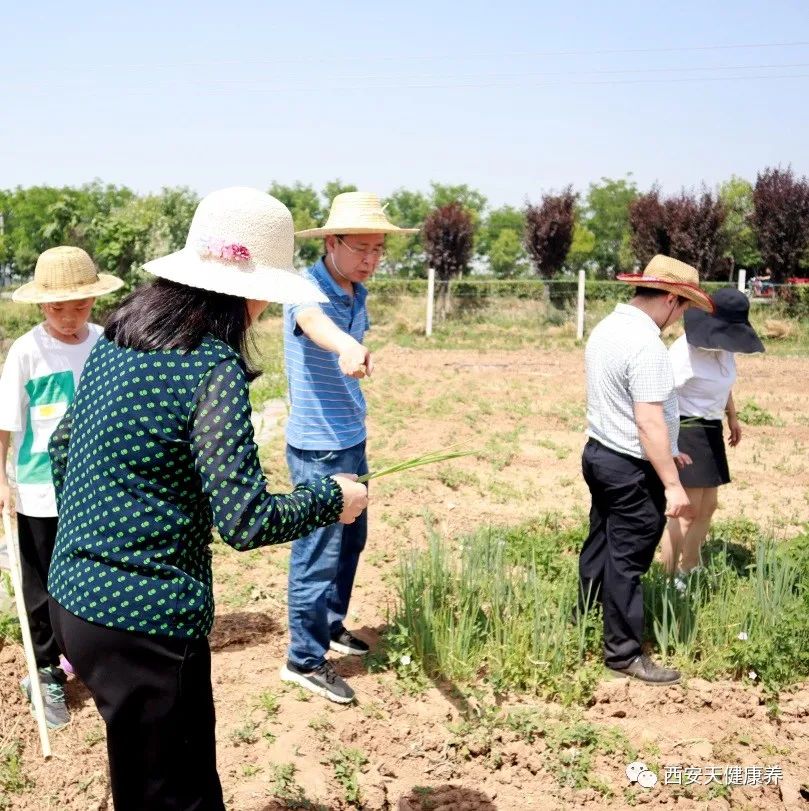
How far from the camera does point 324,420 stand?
136 inches

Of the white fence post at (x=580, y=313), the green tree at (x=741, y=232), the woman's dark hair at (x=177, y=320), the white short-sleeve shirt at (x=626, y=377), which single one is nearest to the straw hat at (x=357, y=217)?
the white short-sleeve shirt at (x=626, y=377)

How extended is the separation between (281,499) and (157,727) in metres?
0.54

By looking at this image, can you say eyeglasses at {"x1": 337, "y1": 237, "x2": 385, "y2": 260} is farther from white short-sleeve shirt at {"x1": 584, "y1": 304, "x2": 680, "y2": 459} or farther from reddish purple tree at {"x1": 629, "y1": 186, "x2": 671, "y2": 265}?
reddish purple tree at {"x1": 629, "y1": 186, "x2": 671, "y2": 265}

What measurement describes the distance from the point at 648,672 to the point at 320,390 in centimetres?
168

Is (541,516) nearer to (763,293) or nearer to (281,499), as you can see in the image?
(281,499)

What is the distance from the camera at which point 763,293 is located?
23.0 m

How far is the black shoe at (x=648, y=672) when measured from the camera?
3627 millimetres

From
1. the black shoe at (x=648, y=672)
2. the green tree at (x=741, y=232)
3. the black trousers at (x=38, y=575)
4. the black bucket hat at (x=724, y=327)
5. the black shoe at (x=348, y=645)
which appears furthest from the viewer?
the green tree at (x=741, y=232)

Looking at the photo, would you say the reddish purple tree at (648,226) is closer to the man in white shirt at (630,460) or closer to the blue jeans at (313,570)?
the man in white shirt at (630,460)

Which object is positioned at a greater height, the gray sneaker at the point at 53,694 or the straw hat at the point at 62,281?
the straw hat at the point at 62,281

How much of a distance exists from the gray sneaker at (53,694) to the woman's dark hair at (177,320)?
1912 mm

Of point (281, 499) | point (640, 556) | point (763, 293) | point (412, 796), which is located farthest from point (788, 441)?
point (763, 293)

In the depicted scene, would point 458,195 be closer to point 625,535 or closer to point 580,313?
point 580,313

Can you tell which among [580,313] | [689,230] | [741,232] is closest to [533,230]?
[689,230]
